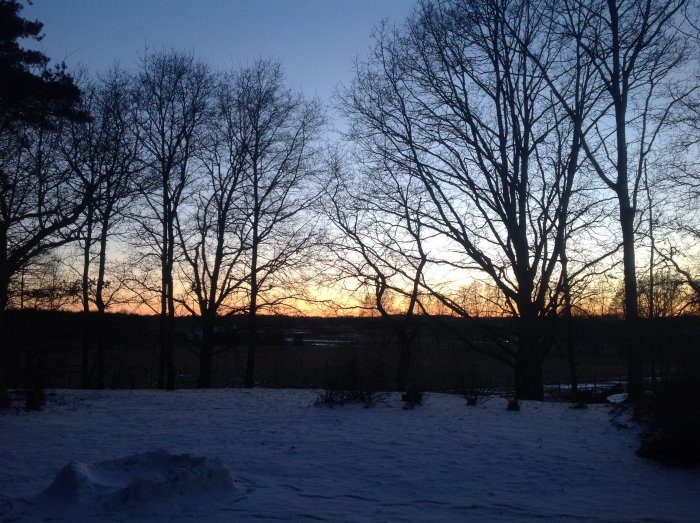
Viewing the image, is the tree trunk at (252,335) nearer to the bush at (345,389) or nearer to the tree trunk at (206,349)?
the tree trunk at (206,349)

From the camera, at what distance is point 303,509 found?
18.5 ft

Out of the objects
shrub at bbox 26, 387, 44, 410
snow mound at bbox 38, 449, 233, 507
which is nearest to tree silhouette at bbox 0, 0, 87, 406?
shrub at bbox 26, 387, 44, 410

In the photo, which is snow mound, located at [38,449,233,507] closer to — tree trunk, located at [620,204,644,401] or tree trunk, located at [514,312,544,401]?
tree trunk, located at [620,204,644,401]

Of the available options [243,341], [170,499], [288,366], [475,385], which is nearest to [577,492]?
[170,499]

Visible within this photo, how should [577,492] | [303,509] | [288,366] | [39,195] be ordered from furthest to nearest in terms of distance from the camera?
[288,366]
[39,195]
[577,492]
[303,509]

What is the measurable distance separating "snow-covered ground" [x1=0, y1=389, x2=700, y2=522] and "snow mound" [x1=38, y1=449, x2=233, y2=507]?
13 mm

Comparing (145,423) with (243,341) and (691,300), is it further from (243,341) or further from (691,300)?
(691,300)

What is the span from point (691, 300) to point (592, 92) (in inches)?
451

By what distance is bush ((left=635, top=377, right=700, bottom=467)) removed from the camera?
753cm

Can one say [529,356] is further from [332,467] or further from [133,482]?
[133,482]

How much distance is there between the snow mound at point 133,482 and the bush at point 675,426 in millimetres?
5490

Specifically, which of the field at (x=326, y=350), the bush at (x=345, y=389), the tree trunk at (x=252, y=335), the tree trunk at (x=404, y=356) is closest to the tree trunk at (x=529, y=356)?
the field at (x=326, y=350)

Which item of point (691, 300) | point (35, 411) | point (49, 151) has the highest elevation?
point (49, 151)

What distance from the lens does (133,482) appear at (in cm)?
575
